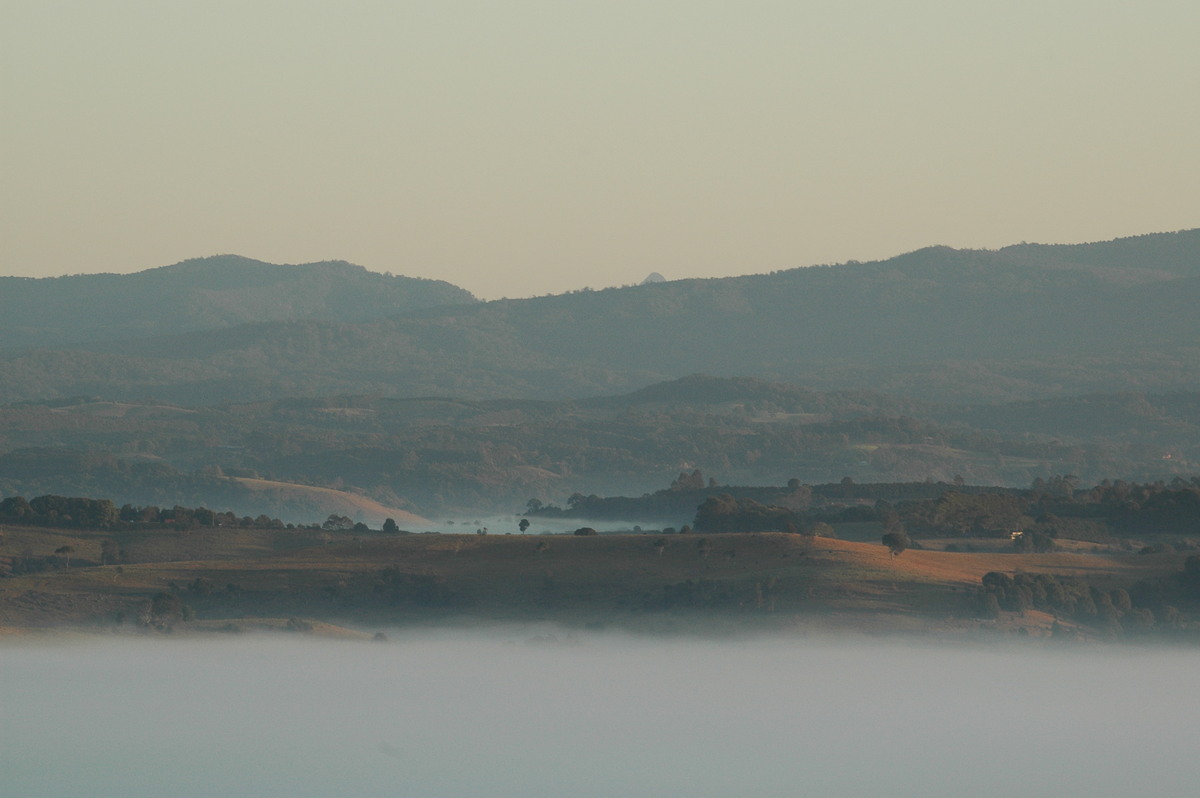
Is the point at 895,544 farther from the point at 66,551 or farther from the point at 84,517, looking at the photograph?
the point at 84,517

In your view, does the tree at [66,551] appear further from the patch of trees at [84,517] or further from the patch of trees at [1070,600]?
the patch of trees at [1070,600]

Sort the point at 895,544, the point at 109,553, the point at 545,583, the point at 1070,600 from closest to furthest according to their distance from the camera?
1. the point at 1070,600
2. the point at 545,583
3. the point at 895,544
4. the point at 109,553

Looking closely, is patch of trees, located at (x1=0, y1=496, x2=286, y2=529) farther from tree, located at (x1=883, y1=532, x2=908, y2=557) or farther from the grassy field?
tree, located at (x1=883, y1=532, x2=908, y2=557)

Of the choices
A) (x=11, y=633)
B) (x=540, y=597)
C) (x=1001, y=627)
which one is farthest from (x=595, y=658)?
(x=11, y=633)

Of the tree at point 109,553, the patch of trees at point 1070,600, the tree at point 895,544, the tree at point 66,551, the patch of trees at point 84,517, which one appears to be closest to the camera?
the patch of trees at point 1070,600

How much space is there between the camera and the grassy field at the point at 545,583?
145 metres

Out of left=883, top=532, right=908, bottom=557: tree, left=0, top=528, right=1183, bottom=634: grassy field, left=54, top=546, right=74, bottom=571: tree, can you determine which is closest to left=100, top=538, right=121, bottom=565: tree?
left=0, top=528, right=1183, bottom=634: grassy field

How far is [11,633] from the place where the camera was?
449 feet

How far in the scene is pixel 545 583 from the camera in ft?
512

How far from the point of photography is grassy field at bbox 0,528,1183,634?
5699 inches


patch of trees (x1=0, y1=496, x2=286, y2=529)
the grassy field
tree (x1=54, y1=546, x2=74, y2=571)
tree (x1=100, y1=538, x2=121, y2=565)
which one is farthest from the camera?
patch of trees (x1=0, y1=496, x2=286, y2=529)

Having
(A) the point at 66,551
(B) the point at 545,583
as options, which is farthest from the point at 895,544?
(A) the point at 66,551

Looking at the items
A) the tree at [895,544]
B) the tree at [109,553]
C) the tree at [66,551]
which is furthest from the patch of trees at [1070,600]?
the tree at [66,551]

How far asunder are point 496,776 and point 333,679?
1021 inches
